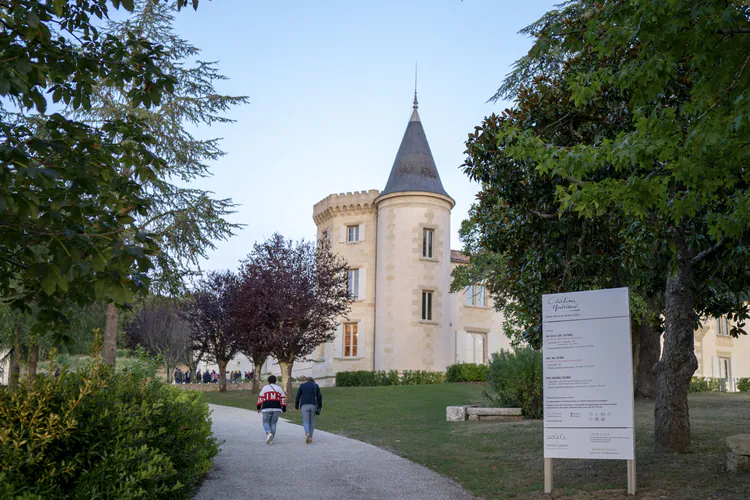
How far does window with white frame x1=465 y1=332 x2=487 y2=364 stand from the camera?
37.4 metres

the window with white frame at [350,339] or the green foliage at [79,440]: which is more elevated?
the window with white frame at [350,339]

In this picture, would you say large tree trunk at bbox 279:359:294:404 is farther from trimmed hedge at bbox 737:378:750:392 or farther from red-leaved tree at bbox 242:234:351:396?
trimmed hedge at bbox 737:378:750:392

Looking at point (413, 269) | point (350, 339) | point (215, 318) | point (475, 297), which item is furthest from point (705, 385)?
point (215, 318)

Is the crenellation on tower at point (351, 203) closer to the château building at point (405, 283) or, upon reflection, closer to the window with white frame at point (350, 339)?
the château building at point (405, 283)

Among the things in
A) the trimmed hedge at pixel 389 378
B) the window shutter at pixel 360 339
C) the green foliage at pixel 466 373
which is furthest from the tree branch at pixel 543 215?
the window shutter at pixel 360 339

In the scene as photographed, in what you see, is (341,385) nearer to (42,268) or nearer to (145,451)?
(145,451)

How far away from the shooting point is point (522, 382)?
17484 mm

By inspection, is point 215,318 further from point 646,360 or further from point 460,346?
point 646,360

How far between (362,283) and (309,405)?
23.1 meters

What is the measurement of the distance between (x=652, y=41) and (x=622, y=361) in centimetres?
361

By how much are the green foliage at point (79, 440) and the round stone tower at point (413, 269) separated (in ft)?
92.1

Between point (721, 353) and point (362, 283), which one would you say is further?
point (721, 353)

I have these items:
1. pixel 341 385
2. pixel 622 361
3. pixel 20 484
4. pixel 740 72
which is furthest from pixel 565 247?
pixel 341 385

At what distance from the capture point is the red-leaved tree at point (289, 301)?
2475 cm
